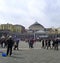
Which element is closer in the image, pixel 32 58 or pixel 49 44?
pixel 32 58

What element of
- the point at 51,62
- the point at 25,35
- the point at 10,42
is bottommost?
the point at 51,62

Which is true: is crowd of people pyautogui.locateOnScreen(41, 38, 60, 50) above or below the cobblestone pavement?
above

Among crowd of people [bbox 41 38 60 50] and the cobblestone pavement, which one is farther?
crowd of people [bbox 41 38 60 50]

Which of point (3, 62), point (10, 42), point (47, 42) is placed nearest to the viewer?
point (3, 62)

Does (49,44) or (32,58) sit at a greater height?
(49,44)

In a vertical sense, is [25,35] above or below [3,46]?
above

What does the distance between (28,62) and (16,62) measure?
753 mm

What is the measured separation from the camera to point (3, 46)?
131 feet

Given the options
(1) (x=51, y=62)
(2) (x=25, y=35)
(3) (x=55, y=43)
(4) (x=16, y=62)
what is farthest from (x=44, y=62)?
(2) (x=25, y=35)

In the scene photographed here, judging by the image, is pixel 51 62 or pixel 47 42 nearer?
pixel 51 62

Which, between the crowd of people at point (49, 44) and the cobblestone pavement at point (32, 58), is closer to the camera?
the cobblestone pavement at point (32, 58)

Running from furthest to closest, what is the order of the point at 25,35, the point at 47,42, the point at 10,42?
the point at 25,35 → the point at 47,42 → the point at 10,42

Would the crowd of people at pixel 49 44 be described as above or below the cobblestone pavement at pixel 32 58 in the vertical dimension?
above

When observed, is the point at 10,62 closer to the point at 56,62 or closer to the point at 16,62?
the point at 16,62
